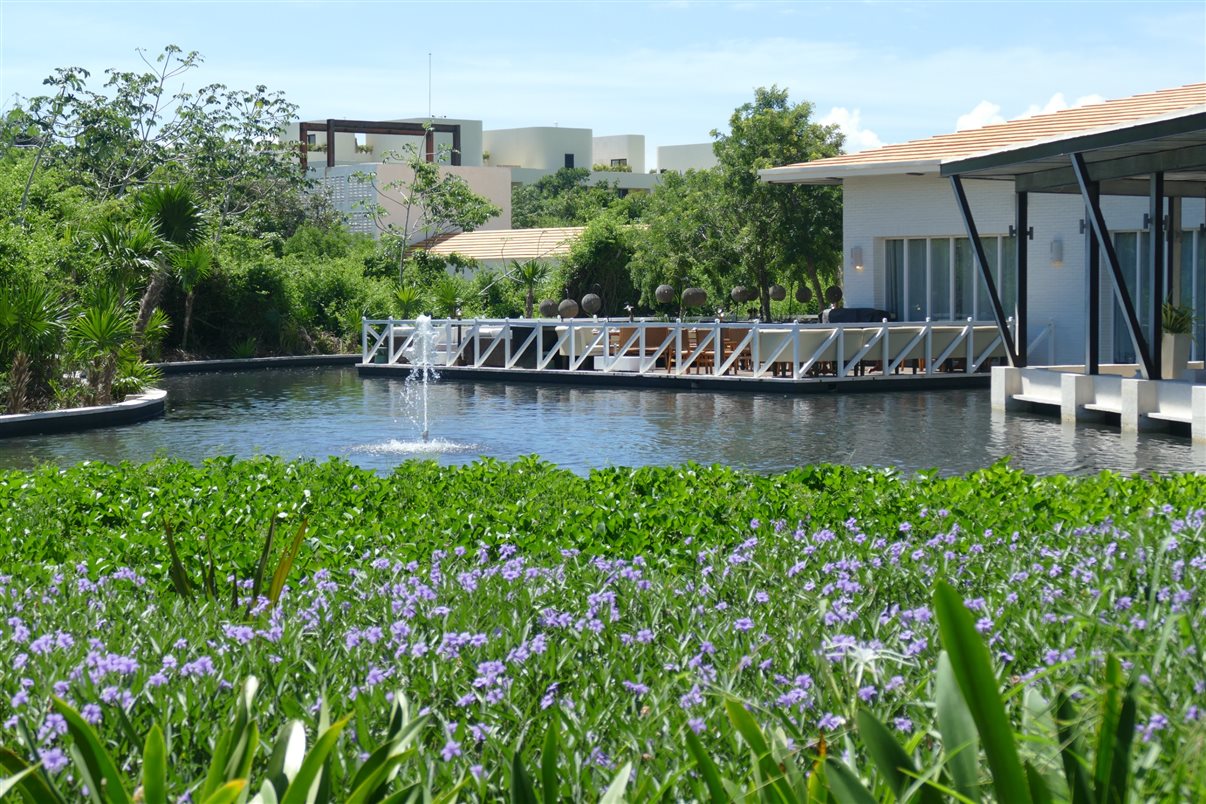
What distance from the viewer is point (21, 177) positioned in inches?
1212

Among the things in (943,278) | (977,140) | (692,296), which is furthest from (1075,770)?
(692,296)

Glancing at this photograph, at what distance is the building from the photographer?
66.4 ft

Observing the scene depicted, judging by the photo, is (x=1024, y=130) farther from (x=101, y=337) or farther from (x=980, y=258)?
(x=101, y=337)

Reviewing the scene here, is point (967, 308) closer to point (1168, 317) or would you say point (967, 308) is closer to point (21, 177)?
point (1168, 317)

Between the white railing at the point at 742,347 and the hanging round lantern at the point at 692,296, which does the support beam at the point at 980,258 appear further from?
the hanging round lantern at the point at 692,296

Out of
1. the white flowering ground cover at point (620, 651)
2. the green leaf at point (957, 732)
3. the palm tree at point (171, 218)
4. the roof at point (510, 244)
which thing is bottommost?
the white flowering ground cover at point (620, 651)

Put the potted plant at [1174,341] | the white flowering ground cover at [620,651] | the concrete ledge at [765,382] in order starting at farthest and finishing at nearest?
1. the concrete ledge at [765,382]
2. the potted plant at [1174,341]
3. the white flowering ground cover at [620,651]

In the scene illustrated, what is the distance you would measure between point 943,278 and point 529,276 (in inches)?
486

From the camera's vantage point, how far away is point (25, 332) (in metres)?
15.1

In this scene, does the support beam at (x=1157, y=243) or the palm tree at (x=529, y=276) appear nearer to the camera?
the support beam at (x=1157, y=243)

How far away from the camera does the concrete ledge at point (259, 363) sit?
91.7 ft

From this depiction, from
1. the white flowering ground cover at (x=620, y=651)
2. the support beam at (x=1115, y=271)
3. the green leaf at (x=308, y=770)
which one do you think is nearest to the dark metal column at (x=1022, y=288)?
the support beam at (x=1115, y=271)

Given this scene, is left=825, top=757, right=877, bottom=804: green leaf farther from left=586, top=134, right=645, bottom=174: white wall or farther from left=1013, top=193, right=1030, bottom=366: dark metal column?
left=586, top=134, right=645, bottom=174: white wall

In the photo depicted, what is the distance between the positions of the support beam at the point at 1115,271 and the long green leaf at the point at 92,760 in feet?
44.2
